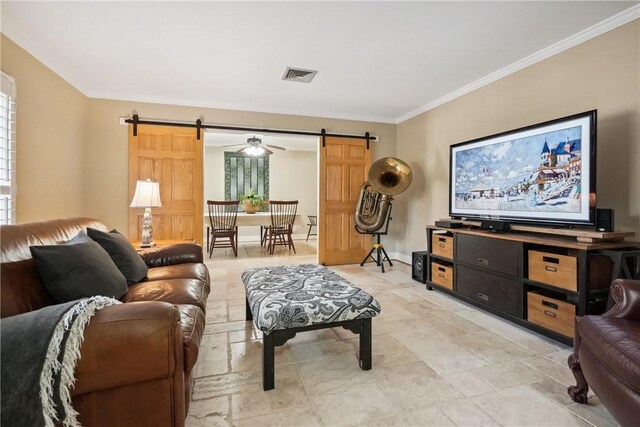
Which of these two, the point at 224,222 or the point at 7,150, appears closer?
the point at 7,150

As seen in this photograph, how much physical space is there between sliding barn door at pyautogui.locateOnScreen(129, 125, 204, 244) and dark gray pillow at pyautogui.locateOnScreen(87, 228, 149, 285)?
6.57ft

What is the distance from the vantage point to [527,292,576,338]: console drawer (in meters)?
2.00

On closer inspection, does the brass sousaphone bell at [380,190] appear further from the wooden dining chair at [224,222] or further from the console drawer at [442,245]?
the wooden dining chair at [224,222]

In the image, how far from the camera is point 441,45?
8.41 ft

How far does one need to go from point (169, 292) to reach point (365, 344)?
3.94ft

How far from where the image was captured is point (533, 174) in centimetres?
245

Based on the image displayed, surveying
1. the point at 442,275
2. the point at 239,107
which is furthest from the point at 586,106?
the point at 239,107

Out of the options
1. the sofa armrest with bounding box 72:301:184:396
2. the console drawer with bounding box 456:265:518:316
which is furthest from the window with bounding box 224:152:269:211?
the sofa armrest with bounding box 72:301:184:396

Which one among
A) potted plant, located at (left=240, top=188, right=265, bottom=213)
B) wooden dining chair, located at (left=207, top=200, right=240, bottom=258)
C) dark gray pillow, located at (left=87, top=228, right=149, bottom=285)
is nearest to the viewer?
dark gray pillow, located at (left=87, top=228, right=149, bottom=285)

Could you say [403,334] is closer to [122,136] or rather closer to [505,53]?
[505,53]

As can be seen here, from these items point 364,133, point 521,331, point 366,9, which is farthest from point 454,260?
point 364,133

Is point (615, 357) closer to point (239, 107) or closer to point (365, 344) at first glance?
point (365, 344)

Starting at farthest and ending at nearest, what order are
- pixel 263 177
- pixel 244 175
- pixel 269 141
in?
pixel 263 177 → pixel 244 175 → pixel 269 141

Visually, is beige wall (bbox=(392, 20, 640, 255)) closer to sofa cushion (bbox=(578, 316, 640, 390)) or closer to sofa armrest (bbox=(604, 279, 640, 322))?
sofa armrest (bbox=(604, 279, 640, 322))
